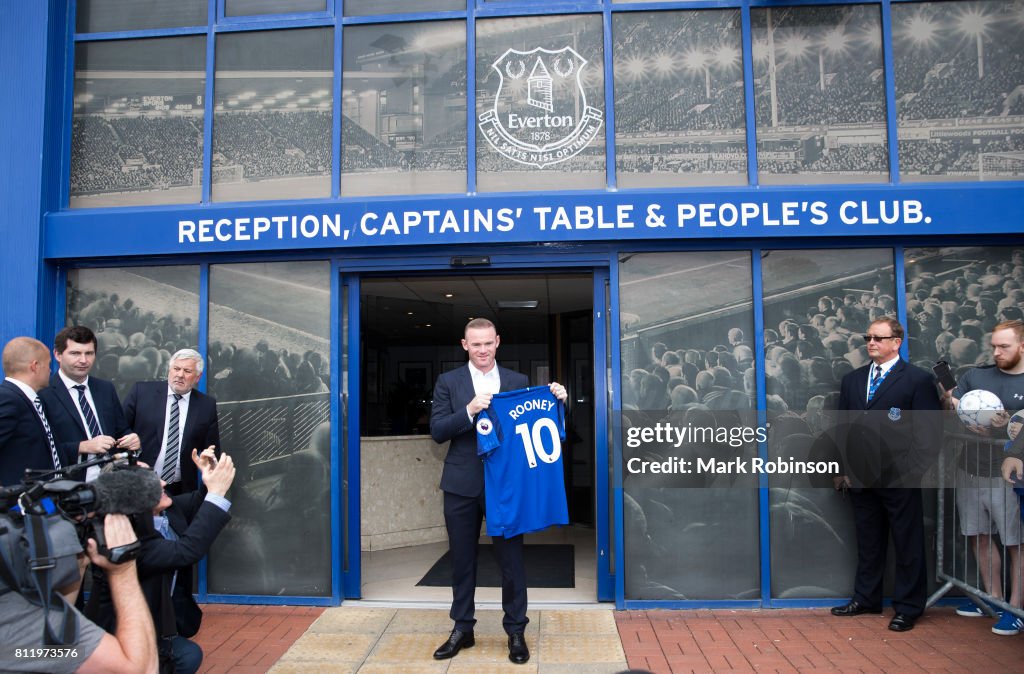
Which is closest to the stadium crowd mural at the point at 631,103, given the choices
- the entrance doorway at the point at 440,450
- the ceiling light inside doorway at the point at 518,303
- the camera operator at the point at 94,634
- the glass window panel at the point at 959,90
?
the glass window panel at the point at 959,90

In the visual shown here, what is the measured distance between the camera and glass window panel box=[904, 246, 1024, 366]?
524 centimetres

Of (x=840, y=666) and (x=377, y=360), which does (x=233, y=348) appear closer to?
(x=840, y=666)

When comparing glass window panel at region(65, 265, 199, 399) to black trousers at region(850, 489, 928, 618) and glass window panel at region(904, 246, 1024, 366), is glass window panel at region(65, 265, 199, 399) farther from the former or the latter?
glass window panel at region(904, 246, 1024, 366)

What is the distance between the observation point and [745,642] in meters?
4.53

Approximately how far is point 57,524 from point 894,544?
15.9 feet

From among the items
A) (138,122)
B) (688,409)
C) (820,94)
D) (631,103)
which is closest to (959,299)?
(820,94)

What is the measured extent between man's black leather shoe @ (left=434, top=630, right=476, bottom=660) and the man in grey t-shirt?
324 cm

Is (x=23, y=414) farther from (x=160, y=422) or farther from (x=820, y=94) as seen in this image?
(x=820, y=94)

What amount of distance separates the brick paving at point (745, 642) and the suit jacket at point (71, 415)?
1451 mm

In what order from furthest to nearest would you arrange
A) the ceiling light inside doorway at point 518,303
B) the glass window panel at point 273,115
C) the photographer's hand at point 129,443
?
the ceiling light inside doorway at point 518,303
the glass window panel at point 273,115
the photographer's hand at point 129,443

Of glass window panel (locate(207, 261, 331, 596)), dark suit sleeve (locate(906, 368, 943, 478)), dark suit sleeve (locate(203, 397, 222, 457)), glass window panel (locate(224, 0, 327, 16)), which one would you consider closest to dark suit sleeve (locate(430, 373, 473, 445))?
glass window panel (locate(207, 261, 331, 596))

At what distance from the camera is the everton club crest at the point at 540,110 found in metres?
5.51

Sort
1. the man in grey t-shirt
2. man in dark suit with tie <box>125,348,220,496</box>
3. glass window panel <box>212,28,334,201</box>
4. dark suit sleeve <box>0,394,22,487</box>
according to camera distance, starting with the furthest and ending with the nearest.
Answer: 1. glass window panel <box>212,28,334,201</box>
2. man in dark suit with tie <box>125,348,220,496</box>
3. the man in grey t-shirt
4. dark suit sleeve <box>0,394,22,487</box>

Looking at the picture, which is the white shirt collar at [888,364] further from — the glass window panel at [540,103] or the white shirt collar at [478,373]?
the white shirt collar at [478,373]
